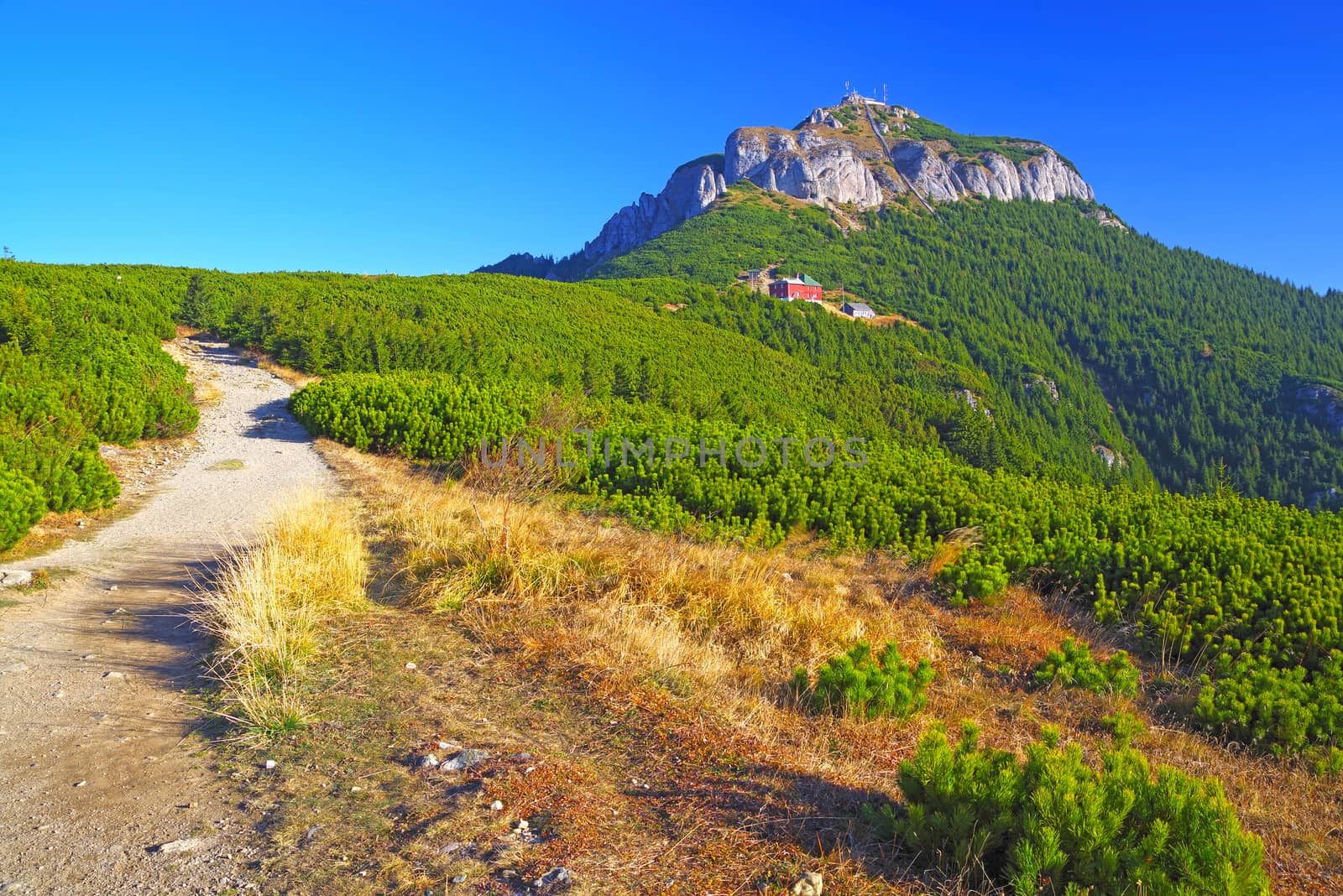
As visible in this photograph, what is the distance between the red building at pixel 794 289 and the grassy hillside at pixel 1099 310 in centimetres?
643

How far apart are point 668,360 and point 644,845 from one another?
35.9 metres

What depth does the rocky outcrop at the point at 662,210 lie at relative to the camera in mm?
145525

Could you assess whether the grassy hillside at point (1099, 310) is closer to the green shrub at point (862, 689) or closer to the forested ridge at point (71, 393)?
the forested ridge at point (71, 393)

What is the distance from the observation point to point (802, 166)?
467ft

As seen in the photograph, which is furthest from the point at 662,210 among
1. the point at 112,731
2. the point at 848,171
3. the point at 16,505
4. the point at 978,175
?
the point at 112,731

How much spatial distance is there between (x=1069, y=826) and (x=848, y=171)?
159283mm

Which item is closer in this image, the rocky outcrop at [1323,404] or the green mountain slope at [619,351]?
the green mountain slope at [619,351]

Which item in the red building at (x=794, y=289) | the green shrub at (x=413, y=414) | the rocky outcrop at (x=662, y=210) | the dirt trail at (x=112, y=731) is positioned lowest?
the dirt trail at (x=112, y=731)

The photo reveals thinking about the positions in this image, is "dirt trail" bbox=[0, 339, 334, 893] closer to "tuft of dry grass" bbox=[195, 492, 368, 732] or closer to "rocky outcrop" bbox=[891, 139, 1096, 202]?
"tuft of dry grass" bbox=[195, 492, 368, 732]

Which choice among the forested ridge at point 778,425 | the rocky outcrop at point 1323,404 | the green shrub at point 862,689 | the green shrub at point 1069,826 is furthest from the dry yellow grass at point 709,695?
the rocky outcrop at point 1323,404

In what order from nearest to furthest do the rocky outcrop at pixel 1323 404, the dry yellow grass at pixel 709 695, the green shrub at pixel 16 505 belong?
1. the dry yellow grass at pixel 709 695
2. the green shrub at pixel 16 505
3. the rocky outcrop at pixel 1323 404

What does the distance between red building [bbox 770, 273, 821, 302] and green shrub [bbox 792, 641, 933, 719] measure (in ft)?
284

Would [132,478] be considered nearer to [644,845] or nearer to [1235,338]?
[644,845]

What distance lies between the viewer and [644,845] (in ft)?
8.41
